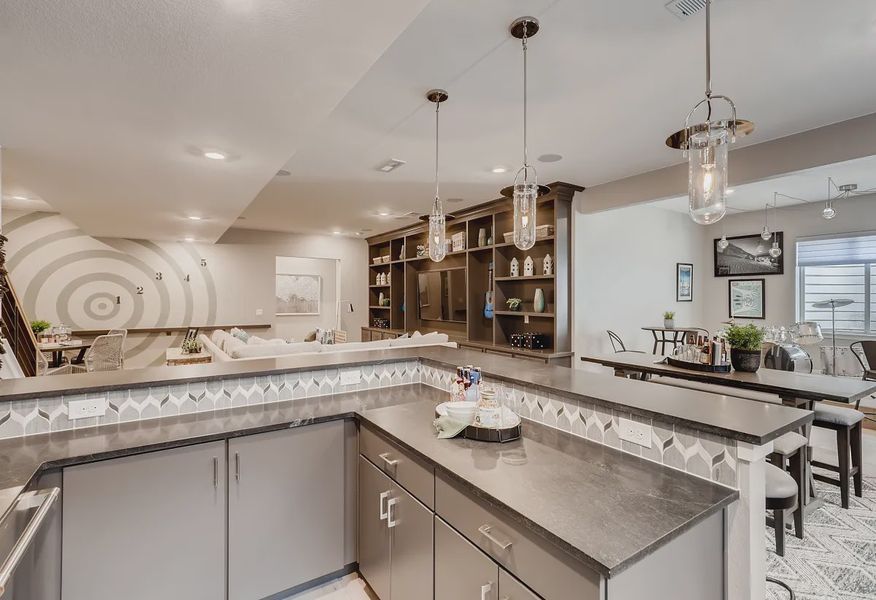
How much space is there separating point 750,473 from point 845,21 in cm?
223

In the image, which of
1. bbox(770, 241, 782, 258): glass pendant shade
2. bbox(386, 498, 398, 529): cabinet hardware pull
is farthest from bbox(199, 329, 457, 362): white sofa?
bbox(770, 241, 782, 258): glass pendant shade

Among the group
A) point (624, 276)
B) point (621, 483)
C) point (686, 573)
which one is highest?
point (624, 276)

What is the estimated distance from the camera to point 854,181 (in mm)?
4961

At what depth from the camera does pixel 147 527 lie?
5.57 ft

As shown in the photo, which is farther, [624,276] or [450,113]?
[624,276]

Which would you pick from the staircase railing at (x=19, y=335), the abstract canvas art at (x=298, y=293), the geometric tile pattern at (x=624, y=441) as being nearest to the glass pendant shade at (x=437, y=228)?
the geometric tile pattern at (x=624, y=441)

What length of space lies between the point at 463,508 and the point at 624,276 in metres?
5.04

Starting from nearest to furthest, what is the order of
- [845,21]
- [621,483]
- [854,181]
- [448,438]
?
1. [621,483]
2. [448,438]
3. [845,21]
4. [854,181]

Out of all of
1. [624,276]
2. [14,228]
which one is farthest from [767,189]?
[14,228]

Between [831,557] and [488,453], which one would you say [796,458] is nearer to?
[831,557]

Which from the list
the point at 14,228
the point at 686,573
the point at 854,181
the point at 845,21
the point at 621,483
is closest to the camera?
the point at 686,573

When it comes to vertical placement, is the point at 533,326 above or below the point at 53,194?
below

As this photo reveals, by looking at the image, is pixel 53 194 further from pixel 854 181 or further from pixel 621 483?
pixel 854 181

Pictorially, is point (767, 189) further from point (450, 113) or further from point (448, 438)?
point (448, 438)
